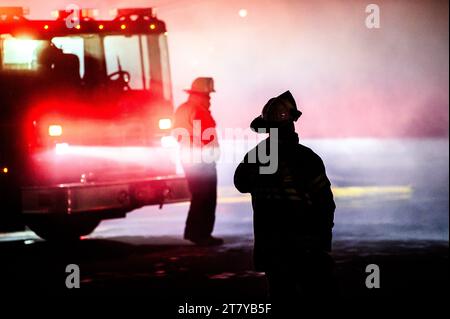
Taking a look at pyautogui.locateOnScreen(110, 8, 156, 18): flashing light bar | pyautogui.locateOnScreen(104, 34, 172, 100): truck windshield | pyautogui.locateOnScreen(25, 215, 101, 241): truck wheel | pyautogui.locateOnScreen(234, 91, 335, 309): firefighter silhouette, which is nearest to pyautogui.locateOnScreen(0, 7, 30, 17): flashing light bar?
pyautogui.locateOnScreen(104, 34, 172, 100): truck windshield

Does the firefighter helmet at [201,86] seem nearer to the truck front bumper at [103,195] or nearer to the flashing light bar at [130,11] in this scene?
the truck front bumper at [103,195]

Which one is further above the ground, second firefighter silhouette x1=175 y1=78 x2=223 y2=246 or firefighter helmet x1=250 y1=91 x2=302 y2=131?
firefighter helmet x1=250 y1=91 x2=302 y2=131

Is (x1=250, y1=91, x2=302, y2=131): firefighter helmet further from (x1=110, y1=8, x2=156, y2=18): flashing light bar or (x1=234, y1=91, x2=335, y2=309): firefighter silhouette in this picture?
(x1=110, y1=8, x2=156, y2=18): flashing light bar

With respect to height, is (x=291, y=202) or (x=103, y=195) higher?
(x=291, y=202)

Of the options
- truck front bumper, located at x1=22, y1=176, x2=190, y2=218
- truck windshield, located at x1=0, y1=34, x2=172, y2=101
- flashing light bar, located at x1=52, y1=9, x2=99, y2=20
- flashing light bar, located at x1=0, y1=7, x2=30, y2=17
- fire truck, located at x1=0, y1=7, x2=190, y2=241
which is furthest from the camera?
flashing light bar, located at x1=52, y1=9, x2=99, y2=20

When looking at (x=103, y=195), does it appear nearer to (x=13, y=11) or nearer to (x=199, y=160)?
(x=199, y=160)

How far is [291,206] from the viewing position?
5.74m

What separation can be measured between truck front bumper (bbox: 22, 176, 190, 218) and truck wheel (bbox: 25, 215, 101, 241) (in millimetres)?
776

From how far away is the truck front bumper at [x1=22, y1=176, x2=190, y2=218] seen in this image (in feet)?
35.9

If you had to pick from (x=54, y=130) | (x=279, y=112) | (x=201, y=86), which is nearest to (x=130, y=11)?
(x=201, y=86)

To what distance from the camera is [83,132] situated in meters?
11.5

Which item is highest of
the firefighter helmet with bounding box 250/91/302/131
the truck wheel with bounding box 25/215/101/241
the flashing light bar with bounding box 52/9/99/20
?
the flashing light bar with bounding box 52/9/99/20

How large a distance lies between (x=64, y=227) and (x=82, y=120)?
170 cm
